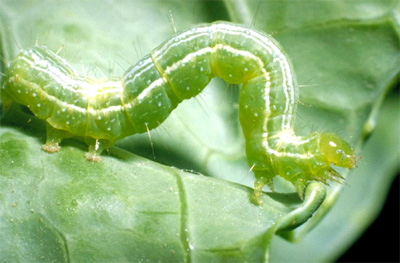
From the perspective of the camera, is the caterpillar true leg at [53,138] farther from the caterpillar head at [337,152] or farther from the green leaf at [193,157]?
the caterpillar head at [337,152]

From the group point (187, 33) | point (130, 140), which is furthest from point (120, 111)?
point (187, 33)

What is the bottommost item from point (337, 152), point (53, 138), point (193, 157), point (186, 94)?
point (193, 157)

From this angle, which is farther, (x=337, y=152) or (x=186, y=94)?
(x=186, y=94)

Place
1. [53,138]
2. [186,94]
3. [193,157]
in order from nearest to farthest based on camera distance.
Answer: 1. [53,138]
2. [186,94]
3. [193,157]

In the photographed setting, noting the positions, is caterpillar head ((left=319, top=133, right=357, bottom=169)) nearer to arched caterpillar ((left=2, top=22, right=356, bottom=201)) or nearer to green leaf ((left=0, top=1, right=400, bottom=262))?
arched caterpillar ((left=2, top=22, right=356, bottom=201))

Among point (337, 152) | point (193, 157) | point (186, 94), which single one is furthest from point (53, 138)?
point (337, 152)

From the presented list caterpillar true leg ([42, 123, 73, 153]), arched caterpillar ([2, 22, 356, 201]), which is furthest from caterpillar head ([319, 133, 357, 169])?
caterpillar true leg ([42, 123, 73, 153])

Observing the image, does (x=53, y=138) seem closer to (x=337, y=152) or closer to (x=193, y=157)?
(x=193, y=157)
